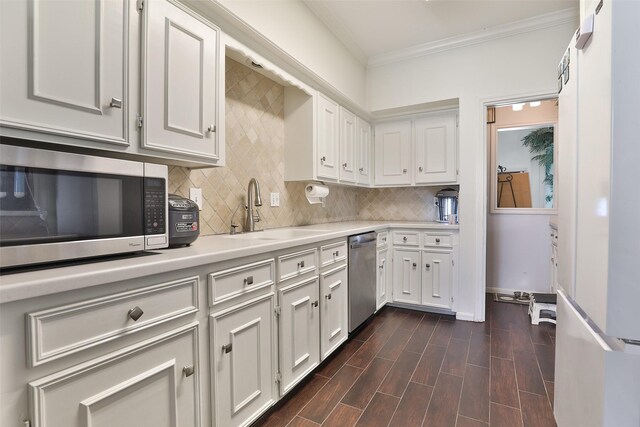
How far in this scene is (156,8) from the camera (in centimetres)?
132

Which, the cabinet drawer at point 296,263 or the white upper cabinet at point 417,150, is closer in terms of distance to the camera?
the cabinet drawer at point 296,263

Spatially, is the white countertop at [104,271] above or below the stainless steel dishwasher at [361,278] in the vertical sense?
above

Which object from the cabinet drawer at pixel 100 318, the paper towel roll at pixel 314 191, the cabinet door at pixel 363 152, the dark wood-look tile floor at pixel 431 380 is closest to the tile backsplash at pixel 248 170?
the paper towel roll at pixel 314 191

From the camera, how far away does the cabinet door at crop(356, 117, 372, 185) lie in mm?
3472

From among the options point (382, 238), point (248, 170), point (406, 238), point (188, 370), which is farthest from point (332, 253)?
point (406, 238)

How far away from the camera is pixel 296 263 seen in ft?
5.98

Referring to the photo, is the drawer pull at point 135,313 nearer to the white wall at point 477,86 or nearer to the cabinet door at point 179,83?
the cabinet door at point 179,83

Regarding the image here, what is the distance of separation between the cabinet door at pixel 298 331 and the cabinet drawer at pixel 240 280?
6.6 inches

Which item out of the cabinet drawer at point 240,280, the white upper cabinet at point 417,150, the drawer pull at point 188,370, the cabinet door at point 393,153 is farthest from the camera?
the cabinet door at point 393,153

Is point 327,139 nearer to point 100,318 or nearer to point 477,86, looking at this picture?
point 477,86

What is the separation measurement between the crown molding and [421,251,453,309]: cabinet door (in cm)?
212

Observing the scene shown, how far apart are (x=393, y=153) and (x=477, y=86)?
1072 millimetres

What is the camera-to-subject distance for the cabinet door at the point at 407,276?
3.29 metres

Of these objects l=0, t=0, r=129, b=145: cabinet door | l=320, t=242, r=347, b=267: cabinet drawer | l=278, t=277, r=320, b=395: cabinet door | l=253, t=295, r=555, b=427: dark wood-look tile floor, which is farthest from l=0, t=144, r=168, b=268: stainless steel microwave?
l=253, t=295, r=555, b=427: dark wood-look tile floor
